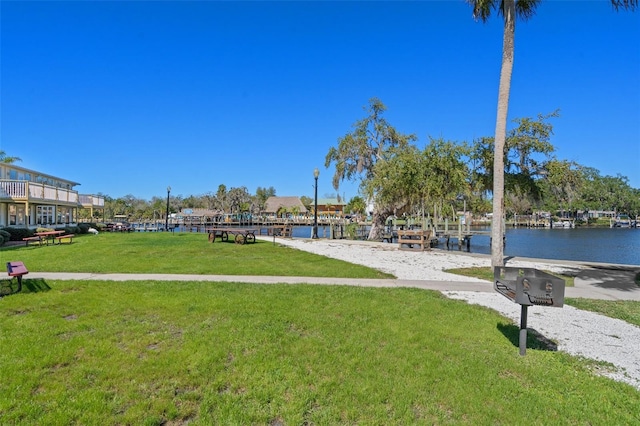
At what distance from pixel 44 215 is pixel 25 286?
25668 mm

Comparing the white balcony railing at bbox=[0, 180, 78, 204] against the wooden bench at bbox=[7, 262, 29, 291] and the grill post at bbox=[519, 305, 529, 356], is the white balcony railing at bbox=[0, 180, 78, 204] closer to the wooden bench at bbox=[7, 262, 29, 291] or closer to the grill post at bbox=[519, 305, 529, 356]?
the wooden bench at bbox=[7, 262, 29, 291]

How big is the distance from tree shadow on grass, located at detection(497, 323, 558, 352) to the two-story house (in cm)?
2797

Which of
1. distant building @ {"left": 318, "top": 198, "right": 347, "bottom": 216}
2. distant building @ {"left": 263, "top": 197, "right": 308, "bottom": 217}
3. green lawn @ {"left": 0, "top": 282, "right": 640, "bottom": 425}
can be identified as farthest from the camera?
distant building @ {"left": 318, "top": 198, "right": 347, "bottom": 216}

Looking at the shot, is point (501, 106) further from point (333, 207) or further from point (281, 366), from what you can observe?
point (333, 207)

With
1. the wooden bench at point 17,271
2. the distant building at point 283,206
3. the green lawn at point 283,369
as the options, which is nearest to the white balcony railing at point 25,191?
the wooden bench at point 17,271

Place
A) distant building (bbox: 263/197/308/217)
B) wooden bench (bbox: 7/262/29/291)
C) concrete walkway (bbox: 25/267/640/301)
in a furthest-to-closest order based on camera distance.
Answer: distant building (bbox: 263/197/308/217), concrete walkway (bbox: 25/267/640/301), wooden bench (bbox: 7/262/29/291)

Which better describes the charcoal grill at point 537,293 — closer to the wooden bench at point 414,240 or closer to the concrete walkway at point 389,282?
the concrete walkway at point 389,282

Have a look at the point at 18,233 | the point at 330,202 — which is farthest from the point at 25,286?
the point at 330,202

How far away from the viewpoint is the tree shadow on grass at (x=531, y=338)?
4.88 metres

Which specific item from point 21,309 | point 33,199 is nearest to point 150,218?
point 33,199

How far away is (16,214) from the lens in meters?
25.6

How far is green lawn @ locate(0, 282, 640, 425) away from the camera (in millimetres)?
3121

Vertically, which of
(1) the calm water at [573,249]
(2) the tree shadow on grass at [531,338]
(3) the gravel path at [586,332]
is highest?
(2) the tree shadow on grass at [531,338]

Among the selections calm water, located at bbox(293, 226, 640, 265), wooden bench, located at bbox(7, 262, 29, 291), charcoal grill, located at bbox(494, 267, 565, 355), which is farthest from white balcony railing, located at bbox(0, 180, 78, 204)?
charcoal grill, located at bbox(494, 267, 565, 355)
